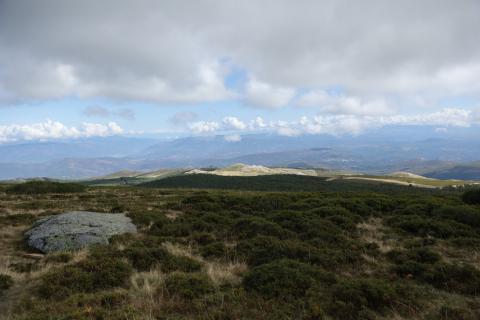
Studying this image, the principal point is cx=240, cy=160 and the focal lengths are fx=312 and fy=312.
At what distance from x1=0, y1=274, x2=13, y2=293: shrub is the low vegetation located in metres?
0.05

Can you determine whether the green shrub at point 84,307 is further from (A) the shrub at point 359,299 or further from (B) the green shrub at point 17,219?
(B) the green shrub at point 17,219

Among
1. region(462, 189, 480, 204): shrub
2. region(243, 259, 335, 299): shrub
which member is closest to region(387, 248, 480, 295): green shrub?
region(243, 259, 335, 299): shrub

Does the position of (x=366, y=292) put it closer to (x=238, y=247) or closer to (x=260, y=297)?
(x=260, y=297)

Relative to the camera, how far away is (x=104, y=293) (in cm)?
888

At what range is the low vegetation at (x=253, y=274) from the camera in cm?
816

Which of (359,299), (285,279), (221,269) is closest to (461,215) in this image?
(359,299)

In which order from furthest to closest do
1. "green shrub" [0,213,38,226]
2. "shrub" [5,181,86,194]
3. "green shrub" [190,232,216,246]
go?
"shrub" [5,181,86,194] → "green shrub" [0,213,38,226] → "green shrub" [190,232,216,246]

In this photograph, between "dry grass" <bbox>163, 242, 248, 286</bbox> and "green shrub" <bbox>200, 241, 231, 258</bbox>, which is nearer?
"dry grass" <bbox>163, 242, 248, 286</bbox>

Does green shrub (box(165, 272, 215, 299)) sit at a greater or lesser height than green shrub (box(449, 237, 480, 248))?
greater

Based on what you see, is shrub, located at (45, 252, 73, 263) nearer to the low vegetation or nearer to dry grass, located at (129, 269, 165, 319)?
the low vegetation

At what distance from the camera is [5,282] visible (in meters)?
9.39

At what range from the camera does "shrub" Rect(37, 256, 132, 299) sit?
9031mm

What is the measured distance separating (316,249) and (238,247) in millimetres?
3498

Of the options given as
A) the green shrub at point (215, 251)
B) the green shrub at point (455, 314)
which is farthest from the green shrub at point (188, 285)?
the green shrub at point (455, 314)
